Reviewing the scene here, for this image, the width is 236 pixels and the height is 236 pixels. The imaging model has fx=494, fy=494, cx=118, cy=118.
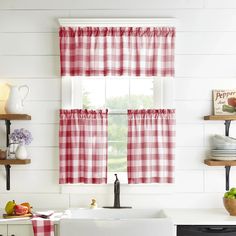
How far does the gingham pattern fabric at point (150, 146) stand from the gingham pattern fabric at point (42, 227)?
793mm

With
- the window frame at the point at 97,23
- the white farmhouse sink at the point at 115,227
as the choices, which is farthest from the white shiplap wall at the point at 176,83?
the white farmhouse sink at the point at 115,227

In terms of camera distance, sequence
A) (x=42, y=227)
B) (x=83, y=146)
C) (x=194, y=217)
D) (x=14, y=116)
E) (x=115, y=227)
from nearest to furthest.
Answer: (x=115, y=227) < (x=42, y=227) < (x=194, y=217) < (x=14, y=116) < (x=83, y=146)

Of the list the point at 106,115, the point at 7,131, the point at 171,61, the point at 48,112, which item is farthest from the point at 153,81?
the point at 7,131

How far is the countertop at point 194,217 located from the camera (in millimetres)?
3248

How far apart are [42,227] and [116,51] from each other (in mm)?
1442

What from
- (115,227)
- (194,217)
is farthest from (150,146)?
(115,227)

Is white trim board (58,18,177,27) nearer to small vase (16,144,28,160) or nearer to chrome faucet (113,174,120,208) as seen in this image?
small vase (16,144,28,160)

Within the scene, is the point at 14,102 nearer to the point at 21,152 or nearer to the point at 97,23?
the point at 21,152

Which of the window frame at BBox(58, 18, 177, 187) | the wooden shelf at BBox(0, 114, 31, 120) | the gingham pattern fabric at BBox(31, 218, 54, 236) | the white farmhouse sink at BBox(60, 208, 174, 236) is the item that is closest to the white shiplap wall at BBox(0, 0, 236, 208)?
the window frame at BBox(58, 18, 177, 187)

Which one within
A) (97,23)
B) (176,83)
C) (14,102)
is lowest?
(14,102)

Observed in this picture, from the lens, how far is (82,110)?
3.77 metres

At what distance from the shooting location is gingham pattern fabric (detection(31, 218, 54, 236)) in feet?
10.5

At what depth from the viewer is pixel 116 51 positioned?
3.80 m

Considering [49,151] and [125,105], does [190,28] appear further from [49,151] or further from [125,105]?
[49,151]
